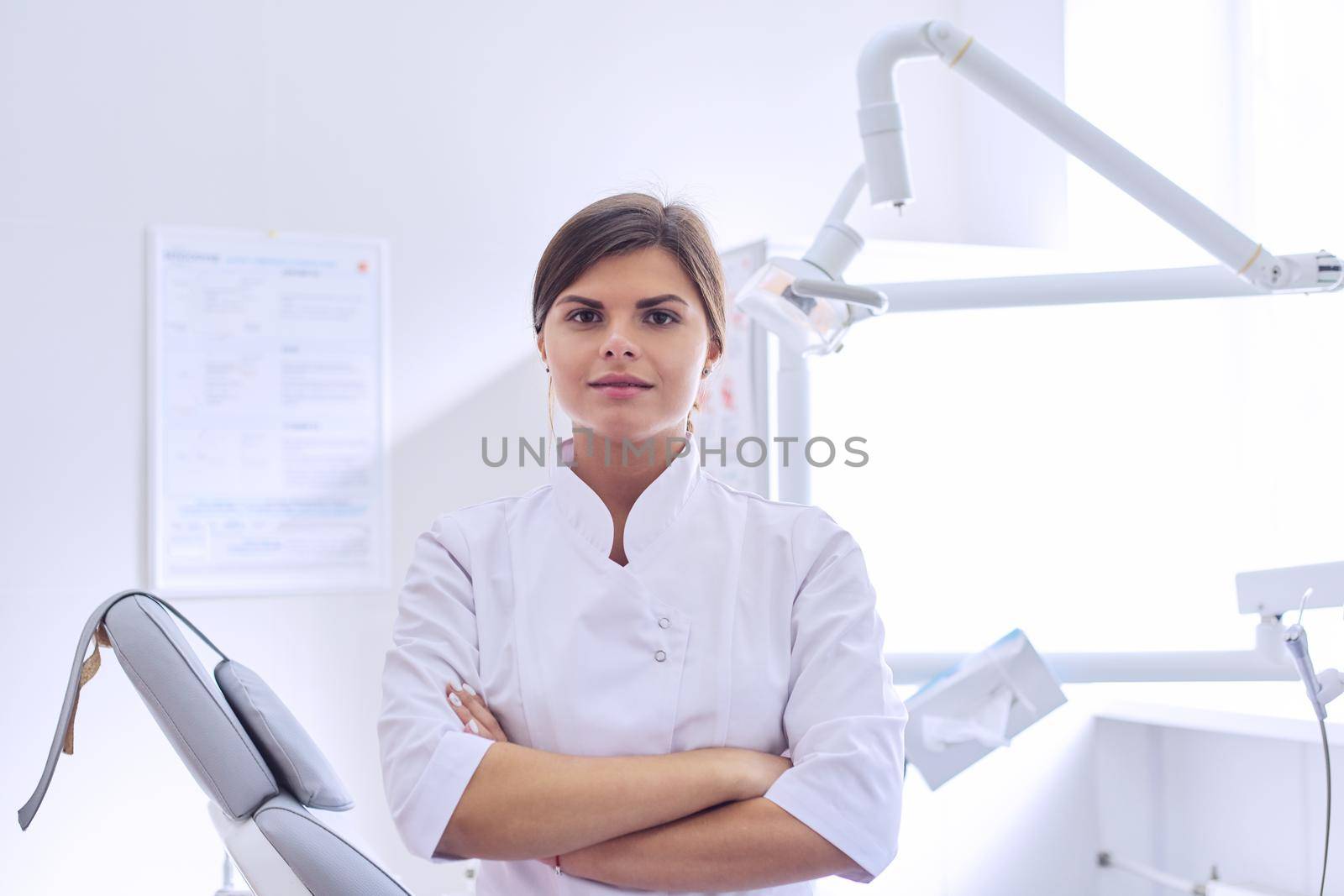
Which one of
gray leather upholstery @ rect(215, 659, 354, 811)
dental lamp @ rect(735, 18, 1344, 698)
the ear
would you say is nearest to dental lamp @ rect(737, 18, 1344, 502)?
dental lamp @ rect(735, 18, 1344, 698)

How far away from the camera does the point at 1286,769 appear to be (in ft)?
6.75

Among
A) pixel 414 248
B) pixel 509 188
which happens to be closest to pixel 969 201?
pixel 509 188

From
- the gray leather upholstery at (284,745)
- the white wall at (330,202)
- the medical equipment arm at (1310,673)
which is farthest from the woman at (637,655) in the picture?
the white wall at (330,202)

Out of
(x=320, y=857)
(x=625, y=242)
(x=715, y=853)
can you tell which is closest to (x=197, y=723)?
(x=320, y=857)

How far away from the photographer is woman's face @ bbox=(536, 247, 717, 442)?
0.98 m

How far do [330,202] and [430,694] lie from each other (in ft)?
5.09

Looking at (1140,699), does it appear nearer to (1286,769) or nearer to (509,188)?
(1286,769)

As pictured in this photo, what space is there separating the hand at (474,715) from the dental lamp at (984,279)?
52 centimetres

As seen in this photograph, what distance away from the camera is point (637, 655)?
0.99 metres

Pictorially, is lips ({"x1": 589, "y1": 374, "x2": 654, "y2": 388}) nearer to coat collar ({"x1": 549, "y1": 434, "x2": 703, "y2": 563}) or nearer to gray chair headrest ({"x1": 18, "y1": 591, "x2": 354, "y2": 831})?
coat collar ({"x1": 549, "y1": 434, "x2": 703, "y2": 563})

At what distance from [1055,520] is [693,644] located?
1513mm

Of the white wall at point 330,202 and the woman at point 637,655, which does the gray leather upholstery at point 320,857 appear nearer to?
the woman at point 637,655

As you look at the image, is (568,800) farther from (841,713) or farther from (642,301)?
(642,301)

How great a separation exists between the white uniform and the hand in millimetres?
12
